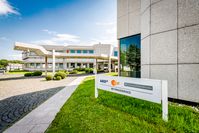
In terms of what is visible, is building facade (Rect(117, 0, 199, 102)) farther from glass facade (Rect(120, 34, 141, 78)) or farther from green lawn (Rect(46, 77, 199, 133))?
glass facade (Rect(120, 34, 141, 78))

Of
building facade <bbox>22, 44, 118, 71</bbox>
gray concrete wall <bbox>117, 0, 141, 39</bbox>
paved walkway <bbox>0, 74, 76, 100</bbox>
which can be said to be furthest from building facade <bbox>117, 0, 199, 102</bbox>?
building facade <bbox>22, 44, 118, 71</bbox>

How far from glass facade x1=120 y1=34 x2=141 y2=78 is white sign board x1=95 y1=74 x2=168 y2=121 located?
582 cm

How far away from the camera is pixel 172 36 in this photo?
6.51 meters

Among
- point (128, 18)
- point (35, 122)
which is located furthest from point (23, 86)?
point (128, 18)

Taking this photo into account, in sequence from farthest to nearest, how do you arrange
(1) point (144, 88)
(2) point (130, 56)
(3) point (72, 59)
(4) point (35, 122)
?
(3) point (72, 59) → (2) point (130, 56) → (4) point (35, 122) → (1) point (144, 88)

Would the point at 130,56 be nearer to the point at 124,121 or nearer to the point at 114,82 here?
the point at 114,82

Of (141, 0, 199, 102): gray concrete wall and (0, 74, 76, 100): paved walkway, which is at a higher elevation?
(141, 0, 199, 102): gray concrete wall

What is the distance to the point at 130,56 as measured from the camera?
12.8 metres

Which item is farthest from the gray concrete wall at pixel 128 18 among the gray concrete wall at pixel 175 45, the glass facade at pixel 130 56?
the gray concrete wall at pixel 175 45

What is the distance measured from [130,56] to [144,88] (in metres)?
8.46

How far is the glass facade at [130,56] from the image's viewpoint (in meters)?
11.6

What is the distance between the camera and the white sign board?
4.20 metres

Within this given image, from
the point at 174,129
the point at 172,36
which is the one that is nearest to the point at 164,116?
the point at 174,129

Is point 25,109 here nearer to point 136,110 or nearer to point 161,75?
point 136,110
